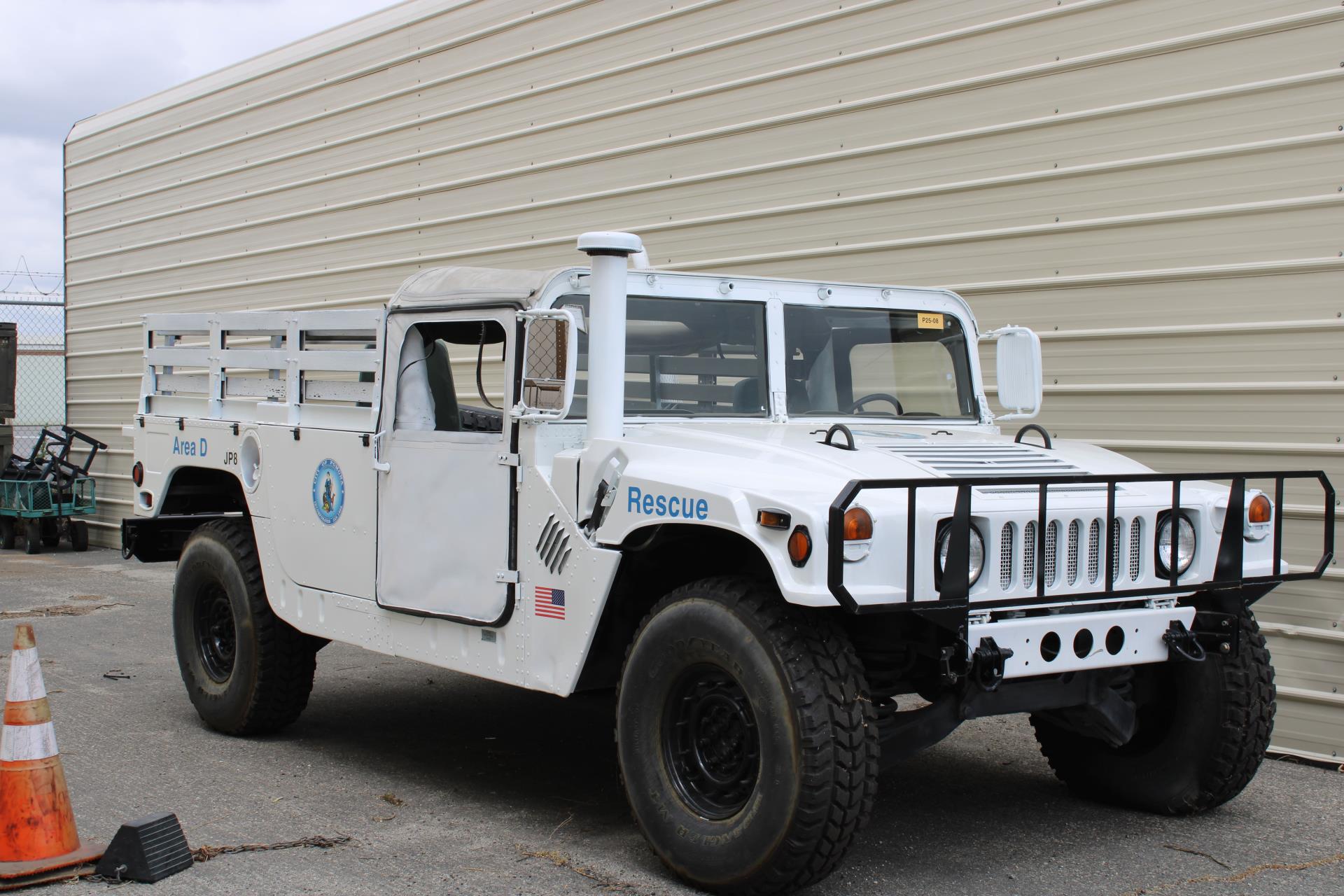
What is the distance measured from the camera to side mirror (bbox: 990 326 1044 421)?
243 inches

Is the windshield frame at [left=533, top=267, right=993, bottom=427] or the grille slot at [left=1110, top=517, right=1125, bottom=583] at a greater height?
the windshield frame at [left=533, top=267, right=993, bottom=427]

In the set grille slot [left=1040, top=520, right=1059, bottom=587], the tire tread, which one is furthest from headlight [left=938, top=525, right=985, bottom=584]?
the tire tread

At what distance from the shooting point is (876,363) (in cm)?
602

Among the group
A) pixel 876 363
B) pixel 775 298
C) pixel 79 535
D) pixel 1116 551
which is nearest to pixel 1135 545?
pixel 1116 551

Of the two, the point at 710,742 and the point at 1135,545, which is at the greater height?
the point at 1135,545

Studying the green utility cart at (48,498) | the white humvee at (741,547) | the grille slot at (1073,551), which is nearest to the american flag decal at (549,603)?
the white humvee at (741,547)

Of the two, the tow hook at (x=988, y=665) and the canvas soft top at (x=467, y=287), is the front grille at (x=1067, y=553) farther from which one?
the canvas soft top at (x=467, y=287)

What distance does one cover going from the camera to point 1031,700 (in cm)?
480

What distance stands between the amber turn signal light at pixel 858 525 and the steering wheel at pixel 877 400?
5.72ft

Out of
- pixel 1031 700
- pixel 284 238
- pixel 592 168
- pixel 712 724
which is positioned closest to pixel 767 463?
pixel 712 724

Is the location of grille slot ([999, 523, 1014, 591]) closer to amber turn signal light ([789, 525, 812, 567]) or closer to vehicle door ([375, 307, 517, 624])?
amber turn signal light ([789, 525, 812, 567])

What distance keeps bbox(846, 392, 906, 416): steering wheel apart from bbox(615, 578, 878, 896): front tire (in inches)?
60.0

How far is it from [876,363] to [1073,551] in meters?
1.61

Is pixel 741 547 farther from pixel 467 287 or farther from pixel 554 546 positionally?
pixel 467 287
